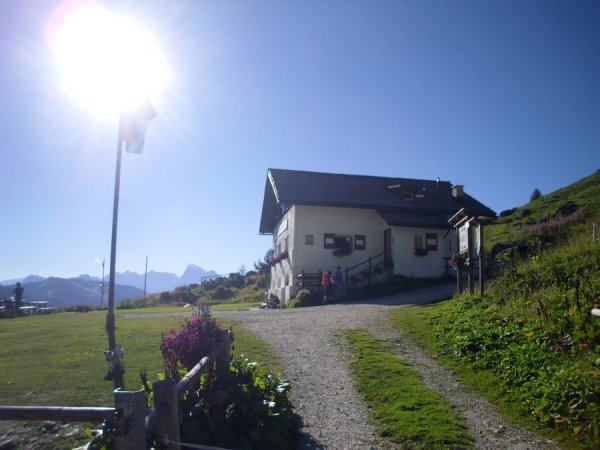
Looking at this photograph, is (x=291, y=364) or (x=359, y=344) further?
(x=359, y=344)

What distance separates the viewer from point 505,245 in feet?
85.3

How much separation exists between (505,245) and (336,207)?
363 inches

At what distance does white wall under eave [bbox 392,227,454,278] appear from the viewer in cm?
2852

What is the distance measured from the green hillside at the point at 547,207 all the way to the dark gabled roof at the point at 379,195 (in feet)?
13.5

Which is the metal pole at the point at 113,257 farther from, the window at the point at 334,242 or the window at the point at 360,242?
the window at the point at 360,242

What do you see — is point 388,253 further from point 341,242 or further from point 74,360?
point 74,360

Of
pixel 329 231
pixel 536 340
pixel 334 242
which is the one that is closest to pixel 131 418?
pixel 536 340

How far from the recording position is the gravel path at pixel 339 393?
6160mm

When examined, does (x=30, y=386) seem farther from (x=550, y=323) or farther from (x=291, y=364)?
(x=550, y=323)

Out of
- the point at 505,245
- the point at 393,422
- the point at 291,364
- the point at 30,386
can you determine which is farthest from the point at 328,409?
the point at 505,245

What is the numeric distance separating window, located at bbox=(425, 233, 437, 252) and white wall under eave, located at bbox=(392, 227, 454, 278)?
16 cm

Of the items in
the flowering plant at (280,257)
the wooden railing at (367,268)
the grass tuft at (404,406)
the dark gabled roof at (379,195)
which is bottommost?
the grass tuft at (404,406)

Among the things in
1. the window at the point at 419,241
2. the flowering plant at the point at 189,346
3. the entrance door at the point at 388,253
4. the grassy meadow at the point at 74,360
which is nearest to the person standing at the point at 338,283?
the entrance door at the point at 388,253

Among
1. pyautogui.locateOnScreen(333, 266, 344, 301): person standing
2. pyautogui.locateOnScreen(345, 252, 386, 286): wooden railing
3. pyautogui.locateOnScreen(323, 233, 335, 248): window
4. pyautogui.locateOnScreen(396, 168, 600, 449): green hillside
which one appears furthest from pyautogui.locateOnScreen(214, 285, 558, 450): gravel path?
pyautogui.locateOnScreen(323, 233, 335, 248): window
